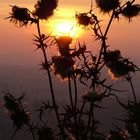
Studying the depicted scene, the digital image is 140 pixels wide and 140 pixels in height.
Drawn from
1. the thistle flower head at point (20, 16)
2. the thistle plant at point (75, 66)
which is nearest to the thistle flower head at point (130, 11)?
the thistle plant at point (75, 66)

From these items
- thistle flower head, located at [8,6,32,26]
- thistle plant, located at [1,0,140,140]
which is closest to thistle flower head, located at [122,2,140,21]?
thistle plant, located at [1,0,140,140]

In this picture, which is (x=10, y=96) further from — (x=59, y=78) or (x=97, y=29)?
(x=97, y=29)

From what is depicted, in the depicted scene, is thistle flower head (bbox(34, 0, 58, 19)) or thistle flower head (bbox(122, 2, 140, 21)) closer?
thistle flower head (bbox(122, 2, 140, 21))

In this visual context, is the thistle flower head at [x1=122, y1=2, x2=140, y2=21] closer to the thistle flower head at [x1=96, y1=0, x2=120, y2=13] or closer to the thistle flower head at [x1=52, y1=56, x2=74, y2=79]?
the thistle flower head at [x1=96, y1=0, x2=120, y2=13]

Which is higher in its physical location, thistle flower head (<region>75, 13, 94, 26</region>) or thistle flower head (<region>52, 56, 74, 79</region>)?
thistle flower head (<region>75, 13, 94, 26</region>)

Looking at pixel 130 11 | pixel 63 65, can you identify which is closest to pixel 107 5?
pixel 130 11

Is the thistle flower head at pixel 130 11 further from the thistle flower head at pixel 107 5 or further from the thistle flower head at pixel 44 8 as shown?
the thistle flower head at pixel 44 8
